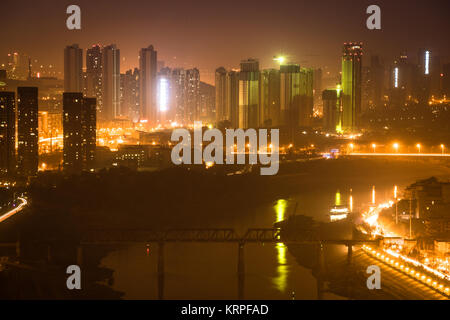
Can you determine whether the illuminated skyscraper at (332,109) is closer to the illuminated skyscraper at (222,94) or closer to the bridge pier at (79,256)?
the illuminated skyscraper at (222,94)

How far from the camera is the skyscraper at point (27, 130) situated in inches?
492

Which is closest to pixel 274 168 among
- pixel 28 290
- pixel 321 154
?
pixel 321 154

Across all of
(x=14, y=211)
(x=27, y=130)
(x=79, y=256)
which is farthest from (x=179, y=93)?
(x=79, y=256)

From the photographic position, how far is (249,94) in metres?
21.3

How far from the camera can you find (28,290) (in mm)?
5574

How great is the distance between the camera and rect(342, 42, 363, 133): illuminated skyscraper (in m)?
22.4

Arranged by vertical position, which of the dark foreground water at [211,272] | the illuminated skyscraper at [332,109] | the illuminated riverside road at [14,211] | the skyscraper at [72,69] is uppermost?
the skyscraper at [72,69]

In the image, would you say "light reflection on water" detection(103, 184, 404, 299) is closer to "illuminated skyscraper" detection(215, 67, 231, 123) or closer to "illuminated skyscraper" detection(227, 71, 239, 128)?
"illuminated skyscraper" detection(227, 71, 239, 128)

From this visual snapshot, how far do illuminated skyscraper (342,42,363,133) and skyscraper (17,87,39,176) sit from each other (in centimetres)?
1256

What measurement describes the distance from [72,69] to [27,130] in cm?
491

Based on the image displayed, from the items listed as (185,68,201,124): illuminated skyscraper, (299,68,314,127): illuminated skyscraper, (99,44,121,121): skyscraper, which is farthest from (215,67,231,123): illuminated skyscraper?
(99,44,121,121): skyscraper

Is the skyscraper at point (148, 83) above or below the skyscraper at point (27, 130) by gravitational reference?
above

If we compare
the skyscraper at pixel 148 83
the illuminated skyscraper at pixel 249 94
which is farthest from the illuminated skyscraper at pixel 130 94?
the illuminated skyscraper at pixel 249 94

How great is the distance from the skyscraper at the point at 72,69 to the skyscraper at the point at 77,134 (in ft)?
8.76
